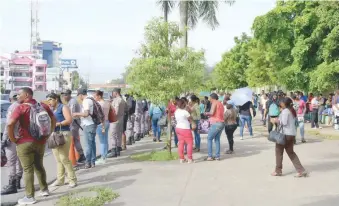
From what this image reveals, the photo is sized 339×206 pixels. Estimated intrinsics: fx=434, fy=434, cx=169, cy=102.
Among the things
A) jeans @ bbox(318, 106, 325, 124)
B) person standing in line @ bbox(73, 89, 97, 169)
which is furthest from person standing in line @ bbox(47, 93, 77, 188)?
jeans @ bbox(318, 106, 325, 124)

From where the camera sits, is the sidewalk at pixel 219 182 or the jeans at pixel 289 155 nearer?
the sidewalk at pixel 219 182

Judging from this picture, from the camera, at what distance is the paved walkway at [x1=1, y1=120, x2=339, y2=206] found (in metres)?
6.45

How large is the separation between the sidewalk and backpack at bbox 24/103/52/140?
1.04m

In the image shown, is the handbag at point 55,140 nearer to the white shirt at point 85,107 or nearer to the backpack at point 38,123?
the backpack at point 38,123

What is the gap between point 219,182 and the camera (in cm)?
765

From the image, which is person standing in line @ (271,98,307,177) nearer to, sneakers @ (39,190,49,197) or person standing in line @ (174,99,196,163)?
person standing in line @ (174,99,196,163)

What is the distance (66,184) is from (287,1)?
19.1m

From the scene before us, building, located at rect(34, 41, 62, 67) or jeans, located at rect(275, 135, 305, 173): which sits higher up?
building, located at rect(34, 41, 62, 67)

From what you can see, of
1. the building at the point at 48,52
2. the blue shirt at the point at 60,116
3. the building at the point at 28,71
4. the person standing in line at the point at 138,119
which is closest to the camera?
the blue shirt at the point at 60,116

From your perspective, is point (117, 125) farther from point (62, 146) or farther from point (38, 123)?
point (38, 123)

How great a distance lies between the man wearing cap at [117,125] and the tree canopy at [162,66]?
82 centimetres

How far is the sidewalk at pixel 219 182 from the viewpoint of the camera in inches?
254

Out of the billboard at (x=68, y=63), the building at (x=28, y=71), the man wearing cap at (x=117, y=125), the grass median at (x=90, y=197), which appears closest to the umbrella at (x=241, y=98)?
the man wearing cap at (x=117, y=125)

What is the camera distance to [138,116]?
14.1 metres
